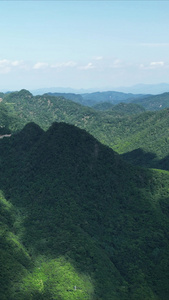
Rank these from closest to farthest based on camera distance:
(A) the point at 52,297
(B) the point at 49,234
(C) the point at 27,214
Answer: (A) the point at 52,297, (B) the point at 49,234, (C) the point at 27,214

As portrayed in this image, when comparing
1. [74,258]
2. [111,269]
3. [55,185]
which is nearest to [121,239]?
[111,269]

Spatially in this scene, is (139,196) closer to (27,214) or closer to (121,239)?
(121,239)

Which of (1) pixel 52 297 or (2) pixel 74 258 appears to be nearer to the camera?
(1) pixel 52 297

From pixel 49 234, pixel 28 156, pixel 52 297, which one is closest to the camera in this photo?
pixel 52 297

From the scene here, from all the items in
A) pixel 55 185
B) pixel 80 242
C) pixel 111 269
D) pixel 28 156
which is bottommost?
pixel 111 269
